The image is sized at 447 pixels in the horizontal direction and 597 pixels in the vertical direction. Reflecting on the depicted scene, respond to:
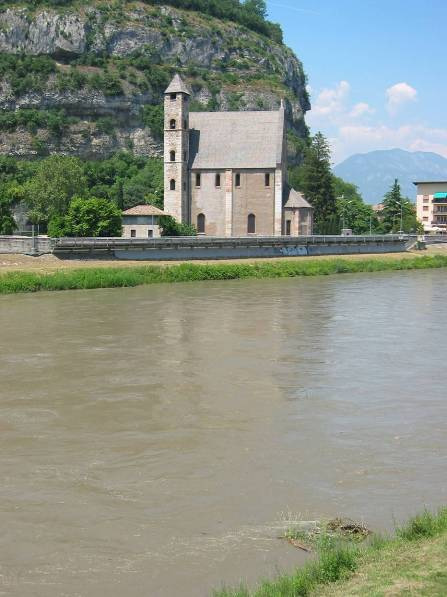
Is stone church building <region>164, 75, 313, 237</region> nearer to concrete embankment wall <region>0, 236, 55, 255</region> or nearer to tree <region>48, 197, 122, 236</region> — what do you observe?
tree <region>48, 197, 122, 236</region>

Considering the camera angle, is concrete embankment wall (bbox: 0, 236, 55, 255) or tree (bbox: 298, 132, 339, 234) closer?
concrete embankment wall (bbox: 0, 236, 55, 255)

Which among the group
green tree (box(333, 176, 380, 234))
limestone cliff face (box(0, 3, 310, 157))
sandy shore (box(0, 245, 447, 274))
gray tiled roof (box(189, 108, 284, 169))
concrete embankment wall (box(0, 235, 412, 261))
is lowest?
sandy shore (box(0, 245, 447, 274))

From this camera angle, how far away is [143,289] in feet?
161

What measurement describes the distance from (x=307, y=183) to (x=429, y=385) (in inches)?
3256

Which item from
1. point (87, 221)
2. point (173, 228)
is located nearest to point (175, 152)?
point (173, 228)

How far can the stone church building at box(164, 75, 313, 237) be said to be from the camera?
260ft

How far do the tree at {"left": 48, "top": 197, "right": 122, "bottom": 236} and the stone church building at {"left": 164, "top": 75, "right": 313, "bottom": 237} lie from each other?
14.8m

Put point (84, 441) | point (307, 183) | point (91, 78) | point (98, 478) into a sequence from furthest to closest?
point (91, 78), point (307, 183), point (84, 441), point (98, 478)

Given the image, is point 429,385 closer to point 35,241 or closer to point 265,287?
point 265,287

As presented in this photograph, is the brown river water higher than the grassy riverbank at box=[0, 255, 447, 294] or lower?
lower

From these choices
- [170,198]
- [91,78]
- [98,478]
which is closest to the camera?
[98,478]

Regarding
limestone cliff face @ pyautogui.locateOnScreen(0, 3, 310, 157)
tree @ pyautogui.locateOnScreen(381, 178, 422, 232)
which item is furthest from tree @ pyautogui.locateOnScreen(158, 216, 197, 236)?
limestone cliff face @ pyautogui.locateOnScreen(0, 3, 310, 157)

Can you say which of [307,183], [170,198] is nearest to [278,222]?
[170,198]

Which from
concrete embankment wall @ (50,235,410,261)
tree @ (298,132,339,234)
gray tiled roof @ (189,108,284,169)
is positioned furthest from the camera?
tree @ (298,132,339,234)
